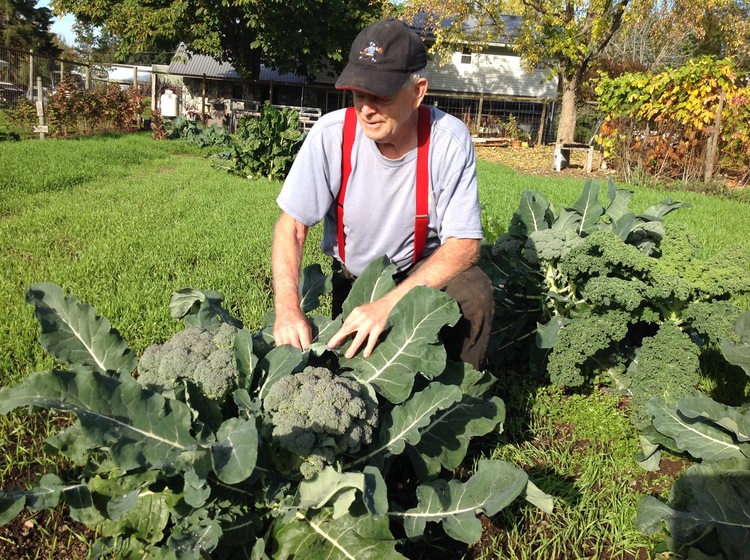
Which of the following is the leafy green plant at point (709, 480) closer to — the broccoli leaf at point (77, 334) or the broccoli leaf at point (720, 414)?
the broccoli leaf at point (720, 414)

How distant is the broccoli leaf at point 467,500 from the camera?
1.86 m

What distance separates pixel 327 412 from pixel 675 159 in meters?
12.8

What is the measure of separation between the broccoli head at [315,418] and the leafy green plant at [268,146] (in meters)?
9.76

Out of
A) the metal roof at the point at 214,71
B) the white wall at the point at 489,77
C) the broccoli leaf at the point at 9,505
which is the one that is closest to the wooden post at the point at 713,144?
the broccoli leaf at the point at 9,505

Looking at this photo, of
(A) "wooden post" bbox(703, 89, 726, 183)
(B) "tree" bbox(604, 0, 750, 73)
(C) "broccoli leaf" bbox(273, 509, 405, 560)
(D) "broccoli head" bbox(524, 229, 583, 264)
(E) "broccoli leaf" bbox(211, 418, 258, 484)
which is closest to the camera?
(E) "broccoli leaf" bbox(211, 418, 258, 484)

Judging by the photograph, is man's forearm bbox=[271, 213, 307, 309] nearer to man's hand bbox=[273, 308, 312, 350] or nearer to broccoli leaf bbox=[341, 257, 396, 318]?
man's hand bbox=[273, 308, 312, 350]

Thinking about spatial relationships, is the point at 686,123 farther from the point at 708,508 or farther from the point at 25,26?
the point at 25,26

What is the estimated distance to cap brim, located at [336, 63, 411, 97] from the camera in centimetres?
237

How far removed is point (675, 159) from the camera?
12461 mm

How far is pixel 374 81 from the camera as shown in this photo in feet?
7.81

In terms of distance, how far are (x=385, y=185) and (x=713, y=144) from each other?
1151 centimetres

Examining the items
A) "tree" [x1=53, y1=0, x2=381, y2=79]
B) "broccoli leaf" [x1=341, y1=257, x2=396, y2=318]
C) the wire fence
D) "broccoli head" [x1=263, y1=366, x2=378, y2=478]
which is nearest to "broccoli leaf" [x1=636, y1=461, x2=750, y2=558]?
"broccoli head" [x1=263, y1=366, x2=378, y2=478]

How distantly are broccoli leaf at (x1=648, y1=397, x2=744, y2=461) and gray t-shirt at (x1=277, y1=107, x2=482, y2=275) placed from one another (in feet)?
3.65

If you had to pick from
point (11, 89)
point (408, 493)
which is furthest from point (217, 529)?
point (11, 89)
